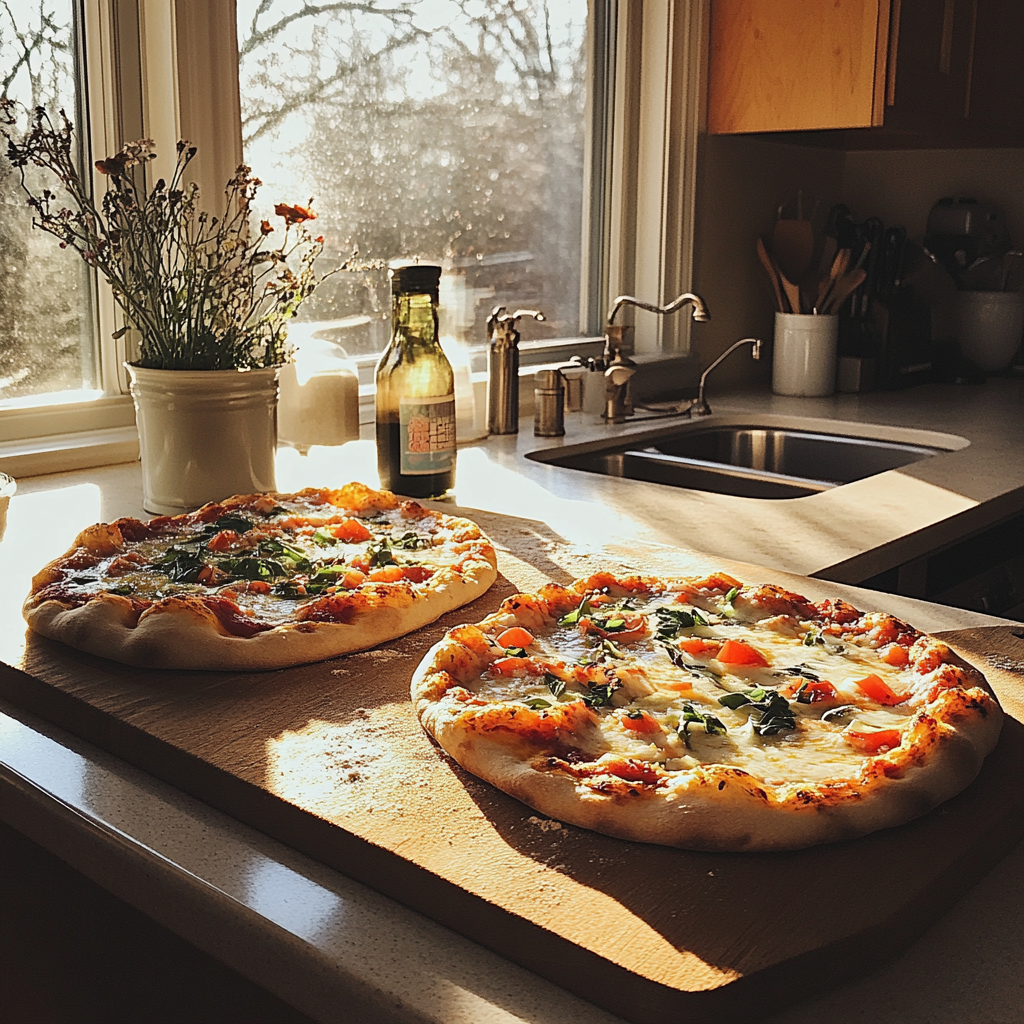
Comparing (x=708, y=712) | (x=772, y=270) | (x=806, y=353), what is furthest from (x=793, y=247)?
(x=708, y=712)

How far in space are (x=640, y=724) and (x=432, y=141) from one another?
5.99ft

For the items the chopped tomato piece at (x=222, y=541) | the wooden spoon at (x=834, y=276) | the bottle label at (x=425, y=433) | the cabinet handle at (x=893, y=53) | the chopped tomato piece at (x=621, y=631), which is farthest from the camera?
the wooden spoon at (x=834, y=276)

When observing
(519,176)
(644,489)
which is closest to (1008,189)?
(519,176)

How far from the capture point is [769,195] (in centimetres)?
317

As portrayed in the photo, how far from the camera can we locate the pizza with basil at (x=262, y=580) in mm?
1089

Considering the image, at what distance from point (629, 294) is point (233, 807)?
2.29 metres

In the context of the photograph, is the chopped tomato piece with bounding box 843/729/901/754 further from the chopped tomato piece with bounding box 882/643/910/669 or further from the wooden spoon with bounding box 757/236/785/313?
the wooden spoon with bounding box 757/236/785/313

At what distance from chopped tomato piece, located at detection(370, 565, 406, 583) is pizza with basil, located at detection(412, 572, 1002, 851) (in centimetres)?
12

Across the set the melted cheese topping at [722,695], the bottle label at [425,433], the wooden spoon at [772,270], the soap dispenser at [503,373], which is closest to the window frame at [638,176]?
the wooden spoon at [772,270]

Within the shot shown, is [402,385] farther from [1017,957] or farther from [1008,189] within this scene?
[1008,189]

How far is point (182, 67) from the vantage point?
186 cm

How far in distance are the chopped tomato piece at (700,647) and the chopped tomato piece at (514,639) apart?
0.14 metres

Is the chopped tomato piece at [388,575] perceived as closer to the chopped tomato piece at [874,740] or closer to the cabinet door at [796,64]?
the chopped tomato piece at [874,740]

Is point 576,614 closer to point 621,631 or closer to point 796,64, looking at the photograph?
point 621,631
